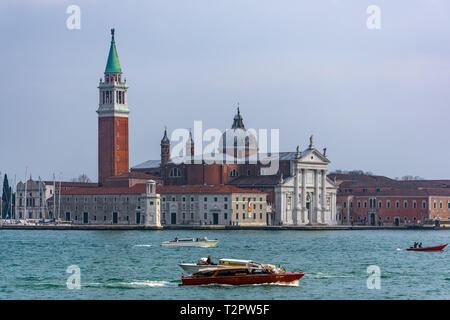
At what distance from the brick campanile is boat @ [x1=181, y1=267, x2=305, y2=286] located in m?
66.6

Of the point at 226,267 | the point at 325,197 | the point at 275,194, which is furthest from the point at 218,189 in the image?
the point at 226,267

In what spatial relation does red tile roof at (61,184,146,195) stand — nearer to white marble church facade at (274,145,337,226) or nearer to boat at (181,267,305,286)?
white marble church facade at (274,145,337,226)

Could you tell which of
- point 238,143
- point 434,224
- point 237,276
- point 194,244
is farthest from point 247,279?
point 238,143

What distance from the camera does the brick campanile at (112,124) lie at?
9906 centimetres

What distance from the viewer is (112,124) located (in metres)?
98.8

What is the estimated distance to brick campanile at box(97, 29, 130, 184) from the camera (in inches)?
3900

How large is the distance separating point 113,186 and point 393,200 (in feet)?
87.5

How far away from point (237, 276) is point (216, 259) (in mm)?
15360

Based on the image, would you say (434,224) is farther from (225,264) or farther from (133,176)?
(225,264)

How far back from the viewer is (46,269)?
42.3 meters

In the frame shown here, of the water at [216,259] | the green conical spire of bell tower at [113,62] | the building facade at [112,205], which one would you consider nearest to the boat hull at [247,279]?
the water at [216,259]

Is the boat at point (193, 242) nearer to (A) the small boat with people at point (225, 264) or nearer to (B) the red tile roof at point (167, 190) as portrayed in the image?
(A) the small boat with people at point (225, 264)

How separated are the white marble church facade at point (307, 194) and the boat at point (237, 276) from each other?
5973cm
